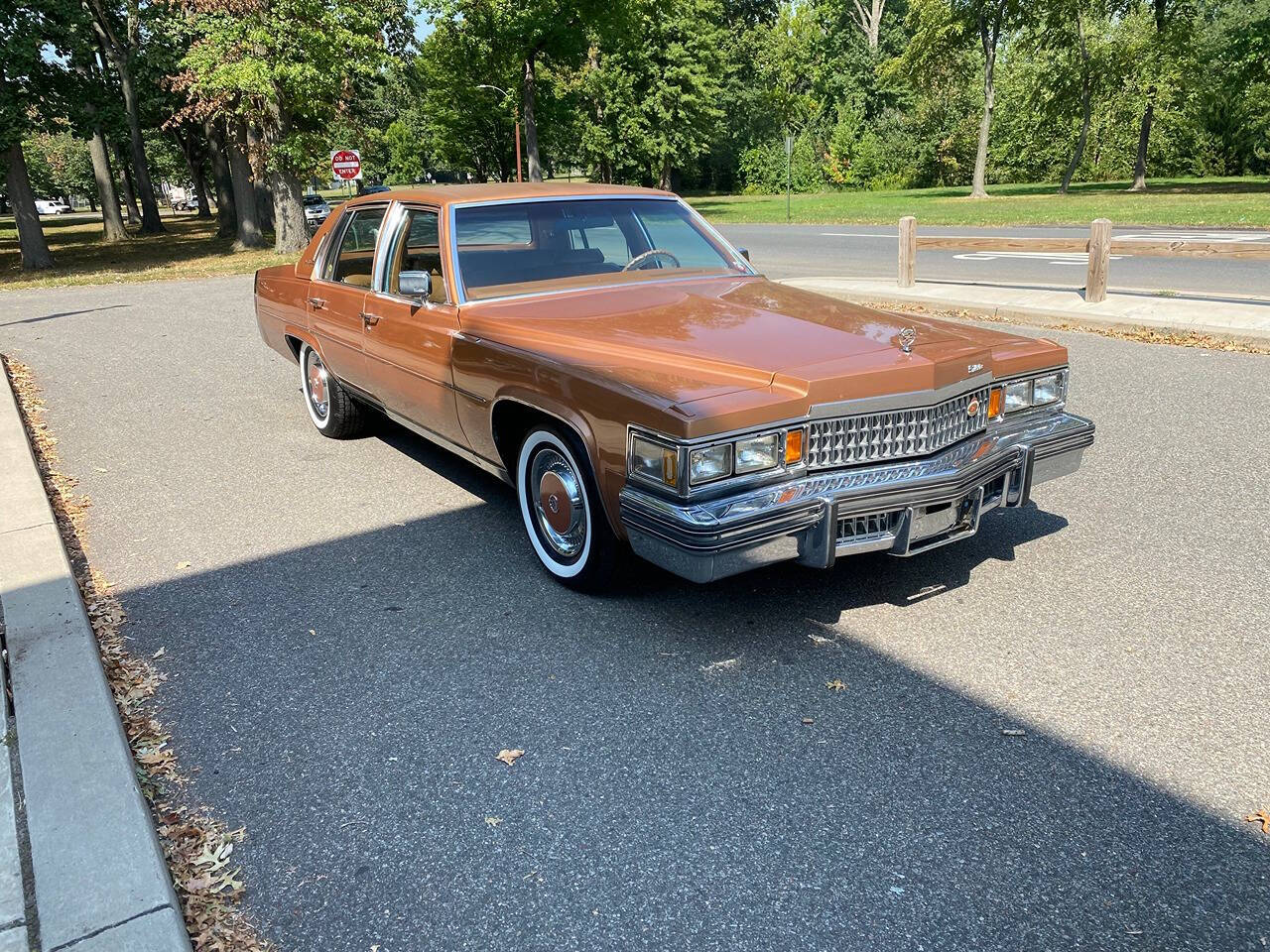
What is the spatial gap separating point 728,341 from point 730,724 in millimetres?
1469

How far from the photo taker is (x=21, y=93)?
21062 millimetres

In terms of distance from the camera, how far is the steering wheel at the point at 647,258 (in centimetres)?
492

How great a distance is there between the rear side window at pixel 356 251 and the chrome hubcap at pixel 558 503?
2.00 meters

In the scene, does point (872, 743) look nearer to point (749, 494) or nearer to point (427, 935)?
point (749, 494)

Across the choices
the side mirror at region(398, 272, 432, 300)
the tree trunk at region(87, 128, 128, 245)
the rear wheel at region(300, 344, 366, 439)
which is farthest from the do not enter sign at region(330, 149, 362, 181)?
the side mirror at region(398, 272, 432, 300)

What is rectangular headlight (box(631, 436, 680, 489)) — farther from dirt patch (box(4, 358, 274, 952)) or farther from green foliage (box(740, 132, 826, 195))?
green foliage (box(740, 132, 826, 195))

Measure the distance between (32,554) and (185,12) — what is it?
66.3 ft

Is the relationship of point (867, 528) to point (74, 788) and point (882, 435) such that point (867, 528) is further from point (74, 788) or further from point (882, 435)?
point (74, 788)

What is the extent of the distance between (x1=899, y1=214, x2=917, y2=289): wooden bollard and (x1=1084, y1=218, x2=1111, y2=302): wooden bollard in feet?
7.78

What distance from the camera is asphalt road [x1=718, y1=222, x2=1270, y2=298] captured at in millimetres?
12578

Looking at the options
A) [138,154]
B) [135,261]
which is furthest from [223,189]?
[135,261]

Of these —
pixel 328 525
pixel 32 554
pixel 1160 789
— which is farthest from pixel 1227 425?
pixel 32 554

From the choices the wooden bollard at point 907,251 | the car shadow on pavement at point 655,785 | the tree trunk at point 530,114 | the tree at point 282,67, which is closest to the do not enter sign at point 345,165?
the tree at point 282,67

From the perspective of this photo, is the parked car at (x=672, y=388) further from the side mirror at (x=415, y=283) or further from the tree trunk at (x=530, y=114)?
the tree trunk at (x=530, y=114)
